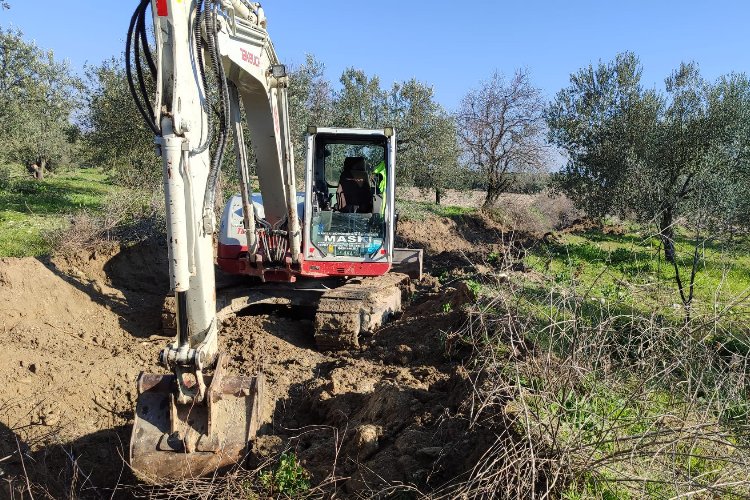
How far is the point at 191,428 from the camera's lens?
4176 mm

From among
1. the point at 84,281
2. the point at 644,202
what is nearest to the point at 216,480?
the point at 84,281

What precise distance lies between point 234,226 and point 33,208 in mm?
9754

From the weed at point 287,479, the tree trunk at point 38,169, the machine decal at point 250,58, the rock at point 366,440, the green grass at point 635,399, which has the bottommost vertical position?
the weed at point 287,479

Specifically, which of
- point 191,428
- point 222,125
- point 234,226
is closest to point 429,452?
point 191,428

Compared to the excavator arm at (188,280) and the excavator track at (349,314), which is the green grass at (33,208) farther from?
the excavator arm at (188,280)

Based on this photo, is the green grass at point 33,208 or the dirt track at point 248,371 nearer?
the dirt track at point 248,371

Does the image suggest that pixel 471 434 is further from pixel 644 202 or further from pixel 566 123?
pixel 566 123

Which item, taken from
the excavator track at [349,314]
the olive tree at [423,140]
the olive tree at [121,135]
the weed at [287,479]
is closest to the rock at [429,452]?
the weed at [287,479]

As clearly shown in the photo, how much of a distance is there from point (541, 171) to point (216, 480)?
21582mm

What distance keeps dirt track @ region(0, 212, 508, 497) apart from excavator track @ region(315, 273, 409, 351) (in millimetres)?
175

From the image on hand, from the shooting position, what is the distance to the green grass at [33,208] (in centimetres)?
1075

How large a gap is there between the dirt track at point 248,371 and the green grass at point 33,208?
1959 mm

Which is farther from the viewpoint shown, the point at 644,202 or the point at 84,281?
the point at 644,202

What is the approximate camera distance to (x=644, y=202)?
39.3 feet
